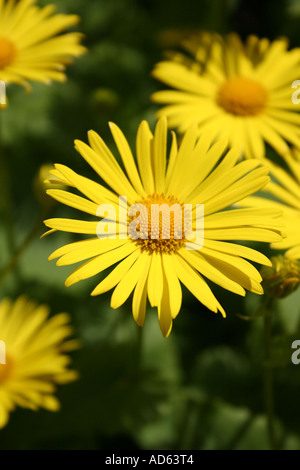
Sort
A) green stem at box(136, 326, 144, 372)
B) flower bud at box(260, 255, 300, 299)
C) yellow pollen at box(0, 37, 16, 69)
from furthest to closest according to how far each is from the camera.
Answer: yellow pollen at box(0, 37, 16, 69), green stem at box(136, 326, 144, 372), flower bud at box(260, 255, 300, 299)

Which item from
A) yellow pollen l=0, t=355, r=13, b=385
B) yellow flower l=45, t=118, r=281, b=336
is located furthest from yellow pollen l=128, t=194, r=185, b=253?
yellow pollen l=0, t=355, r=13, b=385

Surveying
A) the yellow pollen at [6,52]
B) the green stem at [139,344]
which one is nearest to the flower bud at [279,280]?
the green stem at [139,344]

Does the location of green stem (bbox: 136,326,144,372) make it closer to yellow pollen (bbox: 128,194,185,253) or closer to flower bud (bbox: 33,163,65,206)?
yellow pollen (bbox: 128,194,185,253)

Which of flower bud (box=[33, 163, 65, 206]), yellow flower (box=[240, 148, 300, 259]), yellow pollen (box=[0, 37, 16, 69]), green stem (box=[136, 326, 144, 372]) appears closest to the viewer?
yellow flower (box=[240, 148, 300, 259])

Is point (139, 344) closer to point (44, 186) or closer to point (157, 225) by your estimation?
point (157, 225)

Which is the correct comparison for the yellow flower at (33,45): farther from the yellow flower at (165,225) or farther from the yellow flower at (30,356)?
the yellow flower at (30,356)

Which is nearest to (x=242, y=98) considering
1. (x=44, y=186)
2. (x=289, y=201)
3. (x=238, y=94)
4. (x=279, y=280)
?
(x=238, y=94)
